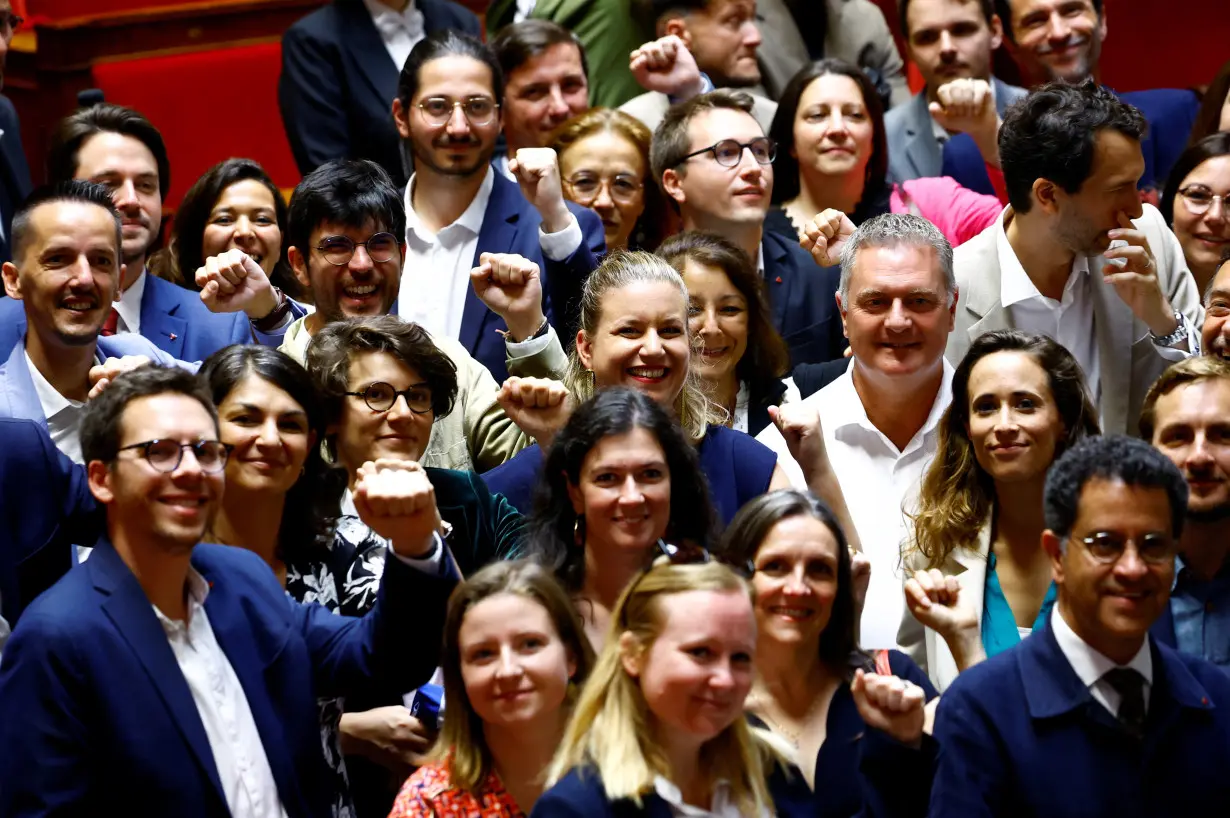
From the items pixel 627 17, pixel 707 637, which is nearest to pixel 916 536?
pixel 707 637

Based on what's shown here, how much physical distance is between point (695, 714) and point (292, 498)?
97 centimetres

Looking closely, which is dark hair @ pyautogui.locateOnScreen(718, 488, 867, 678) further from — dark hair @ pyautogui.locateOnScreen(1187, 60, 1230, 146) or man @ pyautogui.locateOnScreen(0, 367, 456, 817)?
dark hair @ pyautogui.locateOnScreen(1187, 60, 1230, 146)

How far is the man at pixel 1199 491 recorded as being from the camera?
290 cm

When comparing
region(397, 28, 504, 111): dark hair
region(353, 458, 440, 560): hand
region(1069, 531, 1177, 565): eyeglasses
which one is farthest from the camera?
region(397, 28, 504, 111): dark hair

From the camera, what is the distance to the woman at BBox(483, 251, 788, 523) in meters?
3.28

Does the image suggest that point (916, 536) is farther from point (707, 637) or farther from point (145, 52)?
point (145, 52)

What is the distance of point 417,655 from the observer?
267cm

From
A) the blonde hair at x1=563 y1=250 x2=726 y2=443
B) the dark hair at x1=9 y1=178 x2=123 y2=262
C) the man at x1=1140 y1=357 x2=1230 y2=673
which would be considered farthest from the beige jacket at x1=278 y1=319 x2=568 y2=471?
the man at x1=1140 y1=357 x2=1230 y2=673

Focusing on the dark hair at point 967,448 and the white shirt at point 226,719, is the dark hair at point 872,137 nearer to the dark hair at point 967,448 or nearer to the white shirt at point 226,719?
the dark hair at point 967,448

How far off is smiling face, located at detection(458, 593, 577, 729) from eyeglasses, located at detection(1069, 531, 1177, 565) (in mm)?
744

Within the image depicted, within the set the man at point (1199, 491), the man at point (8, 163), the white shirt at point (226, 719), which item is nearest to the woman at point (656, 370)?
the man at point (1199, 491)

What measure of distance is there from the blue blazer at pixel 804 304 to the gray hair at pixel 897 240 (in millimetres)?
487

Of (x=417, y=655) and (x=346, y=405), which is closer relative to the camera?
(x=417, y=655)

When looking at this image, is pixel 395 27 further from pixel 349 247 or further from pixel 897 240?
pixel 897 240
